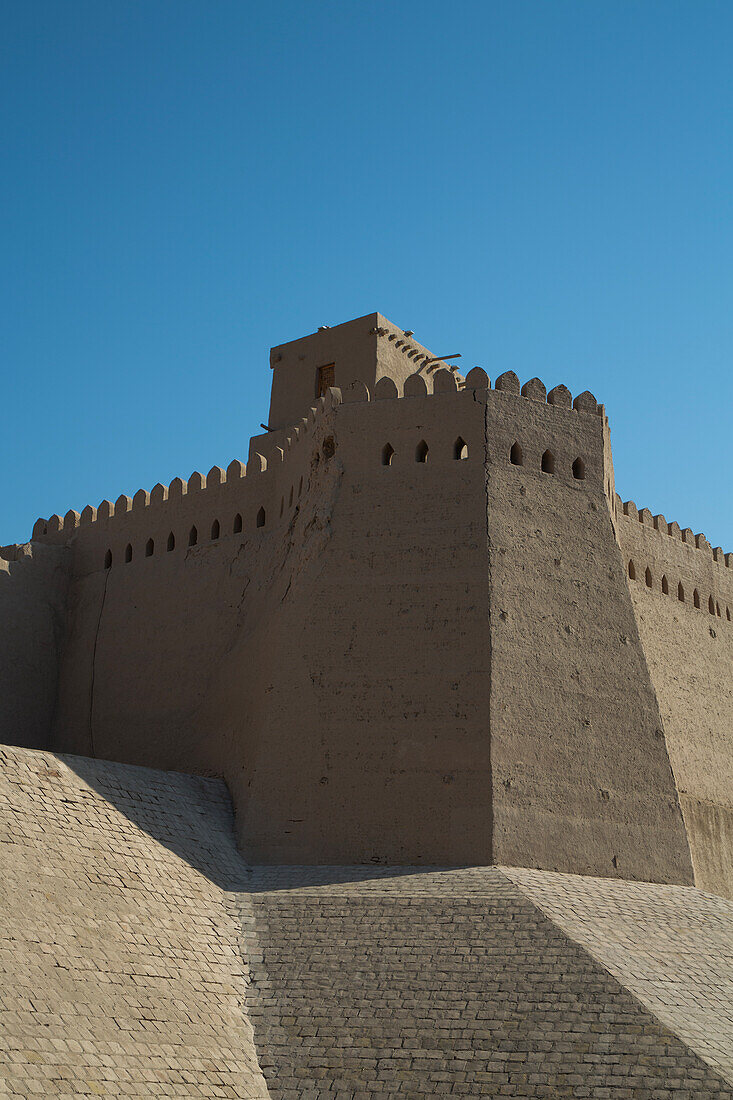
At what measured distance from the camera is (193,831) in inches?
484

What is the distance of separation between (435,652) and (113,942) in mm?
4568

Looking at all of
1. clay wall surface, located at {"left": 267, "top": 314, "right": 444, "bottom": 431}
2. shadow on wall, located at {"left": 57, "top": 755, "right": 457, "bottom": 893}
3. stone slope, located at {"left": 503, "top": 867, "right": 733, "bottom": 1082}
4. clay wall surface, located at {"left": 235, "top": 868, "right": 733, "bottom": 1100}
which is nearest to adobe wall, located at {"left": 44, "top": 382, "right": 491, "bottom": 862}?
shadow on wall, located at {"left": 57, "top": 755, "right": 457, "bottom": 893}

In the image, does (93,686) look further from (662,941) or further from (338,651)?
(662,941)

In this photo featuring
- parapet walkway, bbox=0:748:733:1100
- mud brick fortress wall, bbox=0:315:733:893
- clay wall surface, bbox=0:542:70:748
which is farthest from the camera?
clay wall surface, bbox=0:542:70:748

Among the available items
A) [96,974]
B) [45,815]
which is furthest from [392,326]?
[96,974]

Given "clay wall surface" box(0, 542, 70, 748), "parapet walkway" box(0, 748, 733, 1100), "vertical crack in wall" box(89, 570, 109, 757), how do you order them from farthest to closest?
"clay wall surface" box(0, 542, 70, 748) → "vertical crack in wall" box(89, 570, 109, 757) → "parapet walkway" box(0, 748, 733, 1100)

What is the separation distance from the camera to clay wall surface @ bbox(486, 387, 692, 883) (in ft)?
39.6

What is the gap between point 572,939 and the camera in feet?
32.7

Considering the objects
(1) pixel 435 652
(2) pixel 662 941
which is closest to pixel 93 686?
(1) pixel 435 652

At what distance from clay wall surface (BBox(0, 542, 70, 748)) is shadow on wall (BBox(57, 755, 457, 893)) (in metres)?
5.17

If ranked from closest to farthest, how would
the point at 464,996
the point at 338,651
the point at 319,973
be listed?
the point at 464,996 < the point at 319,973 < the point at 338,651

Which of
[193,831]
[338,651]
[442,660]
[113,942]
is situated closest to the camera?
[113,942]

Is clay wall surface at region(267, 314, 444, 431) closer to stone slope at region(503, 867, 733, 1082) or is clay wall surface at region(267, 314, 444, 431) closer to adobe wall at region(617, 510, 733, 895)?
adobe wall at region(617, 510, 733, 895)

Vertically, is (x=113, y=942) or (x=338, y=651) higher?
(x=338, y=651)
